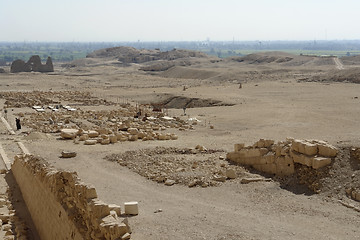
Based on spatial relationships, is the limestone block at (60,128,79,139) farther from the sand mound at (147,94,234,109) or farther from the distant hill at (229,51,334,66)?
the distant hill at (229,51,334,66)

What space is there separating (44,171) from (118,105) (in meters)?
25.7

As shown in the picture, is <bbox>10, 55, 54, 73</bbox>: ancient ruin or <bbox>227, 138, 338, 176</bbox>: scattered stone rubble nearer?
<bbox>227, 138, 338, 176</bbox>: scattered stone rubble

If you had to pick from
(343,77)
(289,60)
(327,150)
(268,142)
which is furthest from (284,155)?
(289,60)

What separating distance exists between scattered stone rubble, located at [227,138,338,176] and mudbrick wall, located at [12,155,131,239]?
581 cm

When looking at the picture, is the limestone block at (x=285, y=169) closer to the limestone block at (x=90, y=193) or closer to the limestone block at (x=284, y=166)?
the limestone block at (x=284, y=166)

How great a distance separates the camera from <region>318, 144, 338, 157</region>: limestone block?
12.9 meters

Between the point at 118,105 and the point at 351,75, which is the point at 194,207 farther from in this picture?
the point at 351,75

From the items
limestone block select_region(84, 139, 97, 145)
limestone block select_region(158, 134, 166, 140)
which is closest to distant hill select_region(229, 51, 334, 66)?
limestone block select_region(158, 134, 166, 140)

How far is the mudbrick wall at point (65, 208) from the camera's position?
8.03 meters

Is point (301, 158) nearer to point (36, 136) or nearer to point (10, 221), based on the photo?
point (10, 221)

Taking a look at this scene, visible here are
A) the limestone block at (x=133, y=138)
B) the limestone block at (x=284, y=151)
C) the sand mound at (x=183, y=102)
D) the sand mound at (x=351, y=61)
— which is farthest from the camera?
the sand mound at (x=351, y=61)

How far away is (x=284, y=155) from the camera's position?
1391 centimetres

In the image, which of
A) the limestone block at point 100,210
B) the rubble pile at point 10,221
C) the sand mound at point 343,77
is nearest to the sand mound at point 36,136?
the rubble pile at point 10,221

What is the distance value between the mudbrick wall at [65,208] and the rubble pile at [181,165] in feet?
10.3
